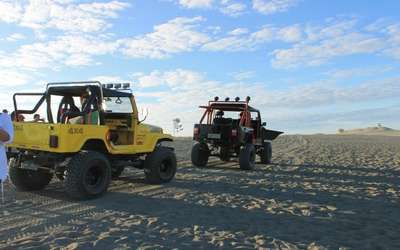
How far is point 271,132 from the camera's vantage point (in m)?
18.3

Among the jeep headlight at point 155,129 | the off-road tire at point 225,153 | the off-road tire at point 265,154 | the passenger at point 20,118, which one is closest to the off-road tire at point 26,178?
the passenger at point 20,118

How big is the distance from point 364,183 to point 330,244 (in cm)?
635

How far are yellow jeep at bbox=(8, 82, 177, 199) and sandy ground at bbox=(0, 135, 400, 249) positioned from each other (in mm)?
396

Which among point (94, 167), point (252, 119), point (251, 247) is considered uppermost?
point (252, 119)

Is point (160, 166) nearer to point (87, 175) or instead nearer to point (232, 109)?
point (87, 175)

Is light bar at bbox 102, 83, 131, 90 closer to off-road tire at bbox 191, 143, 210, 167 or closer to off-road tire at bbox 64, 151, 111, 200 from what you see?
off-road tire at bbox 64, 151, 111, 200

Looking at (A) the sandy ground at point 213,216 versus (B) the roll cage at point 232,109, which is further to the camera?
(B) the roll cage at point 232,109

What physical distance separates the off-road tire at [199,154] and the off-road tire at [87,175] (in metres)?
6.71

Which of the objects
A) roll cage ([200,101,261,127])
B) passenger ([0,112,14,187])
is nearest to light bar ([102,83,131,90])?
passenger ([0,112,14,187])

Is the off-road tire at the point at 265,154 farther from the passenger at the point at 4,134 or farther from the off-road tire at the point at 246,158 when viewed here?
the passenger at the point at 4,134

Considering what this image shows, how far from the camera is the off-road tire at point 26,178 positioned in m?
9.94

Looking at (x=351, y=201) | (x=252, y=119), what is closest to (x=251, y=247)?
(x=351, y=201)

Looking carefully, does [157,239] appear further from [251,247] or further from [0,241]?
[0,241]

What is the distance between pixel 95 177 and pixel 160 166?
7.79ft
